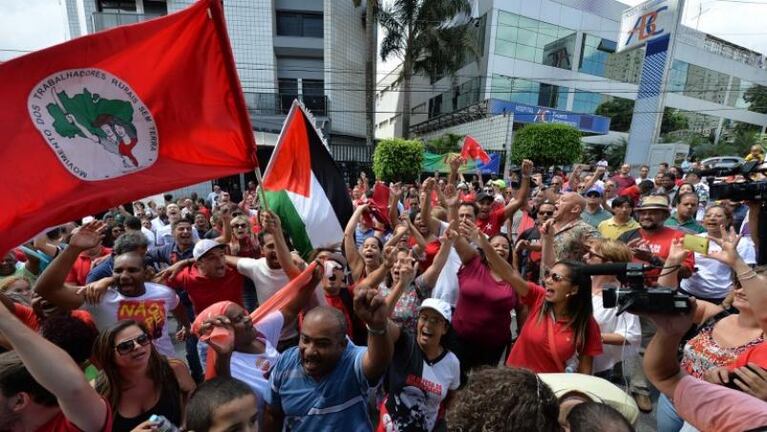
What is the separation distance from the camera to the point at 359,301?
1481mm

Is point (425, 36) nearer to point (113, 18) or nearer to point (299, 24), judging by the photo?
point (299, 24)

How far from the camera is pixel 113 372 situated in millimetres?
1758

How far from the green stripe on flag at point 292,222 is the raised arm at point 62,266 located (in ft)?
4.19

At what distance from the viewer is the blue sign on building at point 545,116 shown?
80.0 ft

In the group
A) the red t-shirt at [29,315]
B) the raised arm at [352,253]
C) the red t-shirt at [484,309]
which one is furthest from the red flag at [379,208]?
the red t-shirt at [29,315]

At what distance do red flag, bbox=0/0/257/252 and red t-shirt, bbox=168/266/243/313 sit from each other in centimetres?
117

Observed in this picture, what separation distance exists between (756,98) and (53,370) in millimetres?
56924

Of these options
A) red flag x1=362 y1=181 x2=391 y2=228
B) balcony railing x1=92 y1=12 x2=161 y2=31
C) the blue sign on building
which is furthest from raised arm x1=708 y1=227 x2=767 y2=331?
balcony railing x1=92 y1=12 x2=161 y2=31

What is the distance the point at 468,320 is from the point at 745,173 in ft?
6.62

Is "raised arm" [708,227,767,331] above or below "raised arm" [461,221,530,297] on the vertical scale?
above

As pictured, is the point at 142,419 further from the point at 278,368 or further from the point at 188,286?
the point at 188,286

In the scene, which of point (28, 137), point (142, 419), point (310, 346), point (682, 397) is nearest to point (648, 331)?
point (682, 397)

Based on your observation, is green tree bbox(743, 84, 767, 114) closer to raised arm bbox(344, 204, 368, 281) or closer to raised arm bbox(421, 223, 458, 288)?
raised arm bbox(421, 223, 458, 288)

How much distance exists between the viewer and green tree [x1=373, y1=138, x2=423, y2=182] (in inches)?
699
